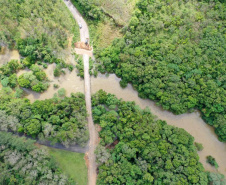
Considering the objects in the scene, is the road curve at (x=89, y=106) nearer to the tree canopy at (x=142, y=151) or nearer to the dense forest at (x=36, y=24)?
the tree canopy at (x=142, y=151)

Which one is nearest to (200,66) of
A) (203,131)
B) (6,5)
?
(203,131)

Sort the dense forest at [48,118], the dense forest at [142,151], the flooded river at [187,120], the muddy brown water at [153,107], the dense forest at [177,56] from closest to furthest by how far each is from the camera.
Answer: the dense forest at [142,151], the dense forest at [48,118], the dense forest at [177,56], the flooded river at [187,120], the muddy brown water at [153,107]

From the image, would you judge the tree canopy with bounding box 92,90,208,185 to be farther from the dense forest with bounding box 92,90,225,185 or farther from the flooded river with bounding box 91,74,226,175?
the flooded river with bounding box 91,74,226,175

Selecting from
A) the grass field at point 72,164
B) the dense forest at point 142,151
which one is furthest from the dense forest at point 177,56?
the grass field at point 72,164

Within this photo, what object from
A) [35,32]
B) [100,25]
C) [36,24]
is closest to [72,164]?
[35,32]

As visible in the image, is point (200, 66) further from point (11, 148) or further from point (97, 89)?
point (11, 148)
